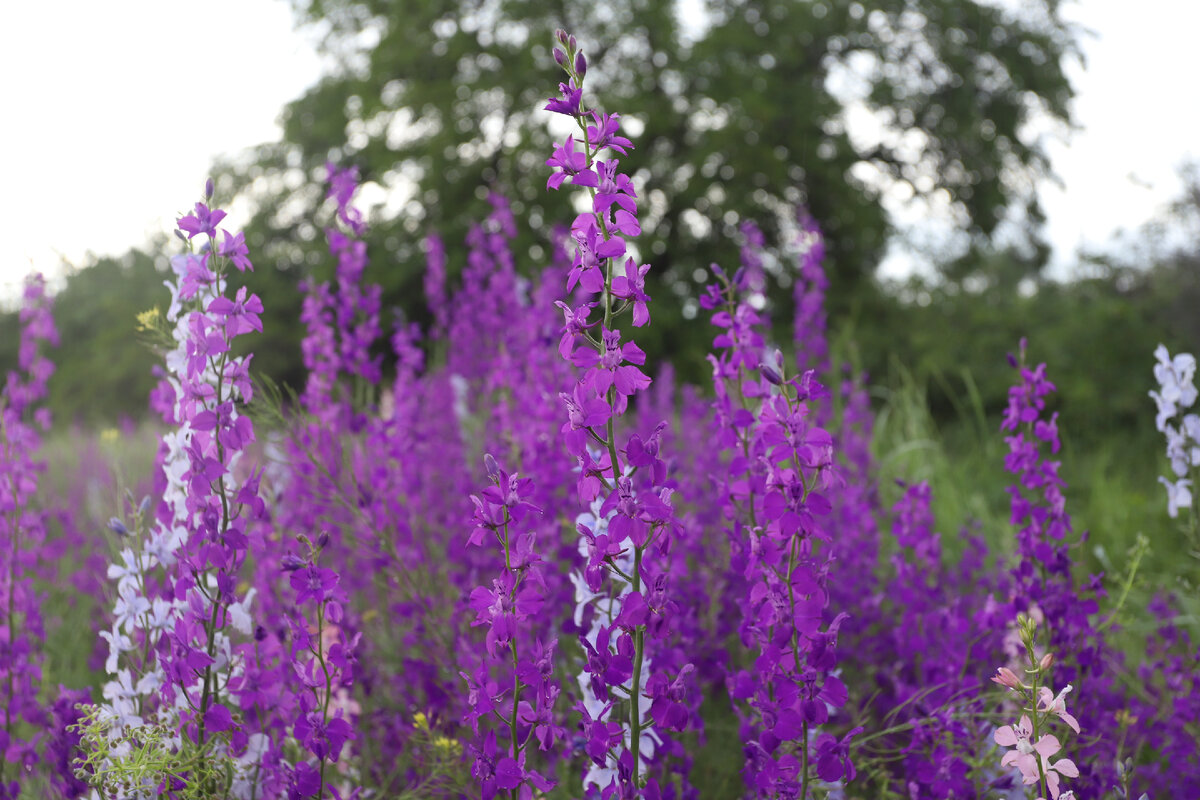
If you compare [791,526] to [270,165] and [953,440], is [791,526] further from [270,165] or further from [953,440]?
[270,165]

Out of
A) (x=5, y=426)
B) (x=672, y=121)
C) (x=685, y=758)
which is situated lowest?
(x=685, y=758)

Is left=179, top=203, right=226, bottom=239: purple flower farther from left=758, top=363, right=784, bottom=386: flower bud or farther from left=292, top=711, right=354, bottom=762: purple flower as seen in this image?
left=758, top=363, right=784, bottom=386: flower bud

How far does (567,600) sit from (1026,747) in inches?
56.5

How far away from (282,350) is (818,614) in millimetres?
16049

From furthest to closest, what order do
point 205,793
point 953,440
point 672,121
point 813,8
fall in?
point 813,8 → point 672,121 → point 953,440 → point 205,793

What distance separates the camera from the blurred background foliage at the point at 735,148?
11.6m

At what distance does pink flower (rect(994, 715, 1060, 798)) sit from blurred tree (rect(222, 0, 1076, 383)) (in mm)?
10500

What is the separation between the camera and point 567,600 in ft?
8.07

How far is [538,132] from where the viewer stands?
12.5m

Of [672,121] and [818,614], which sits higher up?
[672,121]

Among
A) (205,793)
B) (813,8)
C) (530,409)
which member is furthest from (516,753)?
(813,8)

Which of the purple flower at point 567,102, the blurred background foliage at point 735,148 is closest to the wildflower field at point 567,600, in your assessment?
the purple flower at point 567,102

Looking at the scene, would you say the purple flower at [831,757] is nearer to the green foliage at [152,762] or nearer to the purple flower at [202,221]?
the green foliage at [152,762]

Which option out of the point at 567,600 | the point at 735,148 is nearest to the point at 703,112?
the point at 735,148
